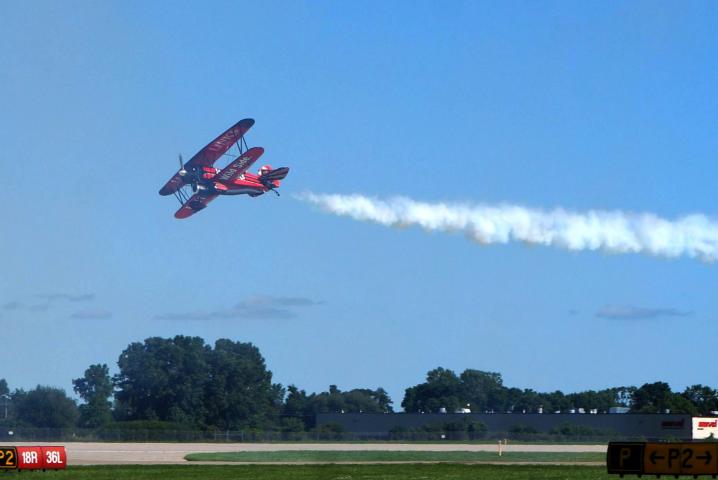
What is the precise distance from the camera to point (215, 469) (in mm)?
64000

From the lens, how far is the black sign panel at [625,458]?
1620 inches

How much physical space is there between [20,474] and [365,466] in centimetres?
2146

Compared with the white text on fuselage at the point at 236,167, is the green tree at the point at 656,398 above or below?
below

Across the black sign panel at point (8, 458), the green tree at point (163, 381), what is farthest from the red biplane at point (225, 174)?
the green tree at point (163, 381)

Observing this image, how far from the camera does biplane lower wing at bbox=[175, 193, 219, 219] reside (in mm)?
88688

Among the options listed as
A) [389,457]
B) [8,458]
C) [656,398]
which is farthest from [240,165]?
[656,398]

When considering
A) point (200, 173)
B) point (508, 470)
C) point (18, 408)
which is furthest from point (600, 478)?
point (18, 408)

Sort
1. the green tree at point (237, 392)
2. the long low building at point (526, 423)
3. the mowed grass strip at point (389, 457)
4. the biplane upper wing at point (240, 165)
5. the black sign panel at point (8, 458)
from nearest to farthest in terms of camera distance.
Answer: the black sign panel at point (8, 458) < the mowed grass strip at point (389, 457) < the biplane upper wing at point (240, 165) < the long low building at point (526, 423) < the green tree at point (237, 392)

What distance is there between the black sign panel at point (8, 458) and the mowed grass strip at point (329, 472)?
2.01 ft

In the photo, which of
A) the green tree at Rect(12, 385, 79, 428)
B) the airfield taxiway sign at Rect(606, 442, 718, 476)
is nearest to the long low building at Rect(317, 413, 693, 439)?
the green tree at Rect(12, 385, 79, 428)

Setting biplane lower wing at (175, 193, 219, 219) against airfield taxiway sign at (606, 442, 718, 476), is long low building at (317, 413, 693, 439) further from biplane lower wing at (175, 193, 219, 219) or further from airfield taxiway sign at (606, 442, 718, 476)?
airfield taxiway sign at (606, 442, 718, 476)

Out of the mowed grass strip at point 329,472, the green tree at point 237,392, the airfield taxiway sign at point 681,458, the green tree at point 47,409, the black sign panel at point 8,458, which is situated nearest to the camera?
the airfield taxiway sign at point 681,458

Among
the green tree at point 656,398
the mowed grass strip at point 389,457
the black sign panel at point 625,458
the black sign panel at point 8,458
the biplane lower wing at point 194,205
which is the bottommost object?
the mowed grass strip at point 389,457

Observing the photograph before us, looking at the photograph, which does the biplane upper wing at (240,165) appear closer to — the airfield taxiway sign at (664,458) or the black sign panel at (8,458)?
the black sign panel at (8,458)
